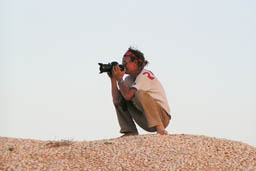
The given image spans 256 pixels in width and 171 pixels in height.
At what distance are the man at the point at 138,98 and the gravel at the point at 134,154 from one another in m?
0.49

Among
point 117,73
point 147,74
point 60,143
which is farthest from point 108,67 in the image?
point 60,143

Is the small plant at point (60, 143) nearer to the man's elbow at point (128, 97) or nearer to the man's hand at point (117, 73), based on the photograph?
the man's elbow at point (128, 97)

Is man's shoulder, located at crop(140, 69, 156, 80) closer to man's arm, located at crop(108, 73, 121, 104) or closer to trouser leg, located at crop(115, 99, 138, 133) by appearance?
man's arm, located at crop(108, 73, 121, 104)

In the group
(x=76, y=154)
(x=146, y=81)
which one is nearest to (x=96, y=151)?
(x=76, y=154)

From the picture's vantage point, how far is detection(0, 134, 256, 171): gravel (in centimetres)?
634

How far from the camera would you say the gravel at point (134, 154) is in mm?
6340

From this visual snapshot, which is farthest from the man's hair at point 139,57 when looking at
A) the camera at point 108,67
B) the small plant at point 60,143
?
the small plant at point 60,143

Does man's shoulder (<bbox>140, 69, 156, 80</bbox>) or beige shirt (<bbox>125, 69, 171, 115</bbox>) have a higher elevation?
man's shoulder (<bbox>140, 69, 156, 80</bbox>)

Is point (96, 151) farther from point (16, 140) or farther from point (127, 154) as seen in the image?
point (16, 140)

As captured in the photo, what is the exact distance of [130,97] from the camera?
764 centimetres

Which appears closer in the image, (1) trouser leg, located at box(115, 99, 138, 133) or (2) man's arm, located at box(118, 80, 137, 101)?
(2) man's arm, located at box(118, 80, 137, 101)

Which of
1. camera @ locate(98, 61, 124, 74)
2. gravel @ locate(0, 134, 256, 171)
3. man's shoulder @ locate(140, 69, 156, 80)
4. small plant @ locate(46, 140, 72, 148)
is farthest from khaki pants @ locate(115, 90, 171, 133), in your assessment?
small plant @ locate(46, 140, 72, 148)

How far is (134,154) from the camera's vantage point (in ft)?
21.6

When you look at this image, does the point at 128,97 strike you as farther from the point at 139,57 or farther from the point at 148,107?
the point at 139,57
